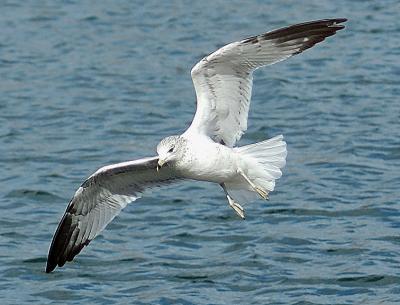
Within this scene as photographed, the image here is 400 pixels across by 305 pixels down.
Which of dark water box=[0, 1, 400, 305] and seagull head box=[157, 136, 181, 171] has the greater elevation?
seagull head box=[157, 136, 181, 171]

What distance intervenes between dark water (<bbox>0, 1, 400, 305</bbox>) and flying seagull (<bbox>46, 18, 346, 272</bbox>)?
45.9 inches

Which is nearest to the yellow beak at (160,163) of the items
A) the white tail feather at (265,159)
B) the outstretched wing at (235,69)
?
the outstretched wing at (235,69)

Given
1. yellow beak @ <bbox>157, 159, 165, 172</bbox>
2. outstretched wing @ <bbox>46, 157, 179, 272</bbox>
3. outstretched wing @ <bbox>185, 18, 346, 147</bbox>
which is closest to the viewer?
yellow beak @ <bbox>157, 159, 165, 172</bbox>

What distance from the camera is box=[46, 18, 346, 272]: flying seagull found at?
29.3 feet

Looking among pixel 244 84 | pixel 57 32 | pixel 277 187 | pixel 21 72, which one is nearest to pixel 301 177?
pixel 277 187

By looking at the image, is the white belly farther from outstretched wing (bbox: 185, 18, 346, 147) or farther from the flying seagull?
outstretched wing (bbox: 185, 18, 346, 147)

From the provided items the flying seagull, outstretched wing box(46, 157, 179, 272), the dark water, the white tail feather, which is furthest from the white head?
the dark water

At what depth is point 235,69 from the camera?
365 inches

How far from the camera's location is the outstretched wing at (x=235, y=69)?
902 cm

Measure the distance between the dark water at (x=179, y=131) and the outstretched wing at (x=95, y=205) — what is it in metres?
0.47

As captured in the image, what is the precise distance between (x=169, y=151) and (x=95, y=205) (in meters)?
1.38

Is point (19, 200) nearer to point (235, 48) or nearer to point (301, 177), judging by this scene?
point (301, 177)

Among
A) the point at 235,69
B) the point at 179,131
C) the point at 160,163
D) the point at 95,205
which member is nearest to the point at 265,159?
the point at 235,69

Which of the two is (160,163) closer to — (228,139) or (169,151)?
(169,151)
